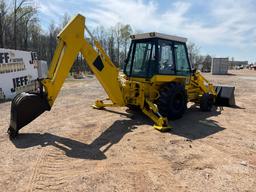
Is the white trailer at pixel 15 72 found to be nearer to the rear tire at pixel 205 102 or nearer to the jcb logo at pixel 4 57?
the jcb logo at pixel 4 57

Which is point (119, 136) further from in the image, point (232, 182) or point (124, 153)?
point (232, 182)

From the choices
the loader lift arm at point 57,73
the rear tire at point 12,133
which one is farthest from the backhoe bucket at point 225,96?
the rear tire at point 12,133

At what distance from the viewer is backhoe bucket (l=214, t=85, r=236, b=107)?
9.40 m

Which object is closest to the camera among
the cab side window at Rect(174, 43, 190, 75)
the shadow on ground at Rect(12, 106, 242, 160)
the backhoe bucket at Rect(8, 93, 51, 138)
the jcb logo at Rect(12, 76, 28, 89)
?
the shadow on ground at Rect(12, 106, 242, 160)

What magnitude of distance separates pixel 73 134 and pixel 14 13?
3416 centimetres

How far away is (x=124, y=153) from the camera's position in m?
4.68

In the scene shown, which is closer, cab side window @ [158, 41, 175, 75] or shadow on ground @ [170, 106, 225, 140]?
shadow on ground @ [170, 106, 225, 140]

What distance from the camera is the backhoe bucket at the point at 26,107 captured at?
507 centimetres

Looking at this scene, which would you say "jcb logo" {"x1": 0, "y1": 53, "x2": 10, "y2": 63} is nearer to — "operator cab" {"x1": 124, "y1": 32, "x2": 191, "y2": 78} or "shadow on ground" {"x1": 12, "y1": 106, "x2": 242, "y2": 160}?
"operator cab" {"x1": 124, "y1": 32, "x2": 191, "y2": 78}

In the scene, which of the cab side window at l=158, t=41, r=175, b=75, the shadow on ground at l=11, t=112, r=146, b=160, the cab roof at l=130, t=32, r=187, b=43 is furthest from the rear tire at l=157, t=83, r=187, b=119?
the cab roof at l=130, t=32, r=187, b=43

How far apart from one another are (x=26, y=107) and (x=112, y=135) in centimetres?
191

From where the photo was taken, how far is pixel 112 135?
576 centimetres

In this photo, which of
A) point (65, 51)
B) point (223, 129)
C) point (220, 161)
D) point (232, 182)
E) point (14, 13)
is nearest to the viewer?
point (232, 182)

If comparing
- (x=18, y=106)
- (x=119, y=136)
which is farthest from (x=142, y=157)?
(x=18, y=106)
